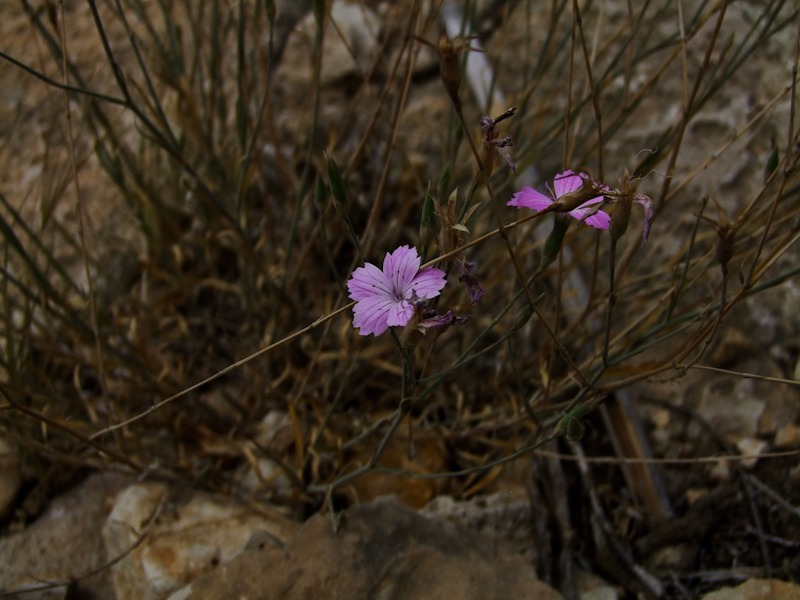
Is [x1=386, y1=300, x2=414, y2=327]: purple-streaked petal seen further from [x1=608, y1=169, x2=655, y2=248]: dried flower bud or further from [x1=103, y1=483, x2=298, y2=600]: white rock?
[x1=103, y1=483, x2=298, y2=600]: white rock

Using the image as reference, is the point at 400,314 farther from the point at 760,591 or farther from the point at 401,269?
the point at 760,591

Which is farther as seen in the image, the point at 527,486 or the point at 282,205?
the point at 282,205

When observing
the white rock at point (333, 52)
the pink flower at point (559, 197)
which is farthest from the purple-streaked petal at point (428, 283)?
the white rock at point (333, 52)

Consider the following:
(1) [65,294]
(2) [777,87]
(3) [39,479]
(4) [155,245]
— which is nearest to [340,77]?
(4) [155,245]

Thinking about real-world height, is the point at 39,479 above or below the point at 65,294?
below

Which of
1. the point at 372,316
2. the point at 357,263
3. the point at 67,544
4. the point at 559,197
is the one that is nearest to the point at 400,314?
the point at 372,316

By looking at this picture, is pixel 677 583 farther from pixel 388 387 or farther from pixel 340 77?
pixel 340 77
